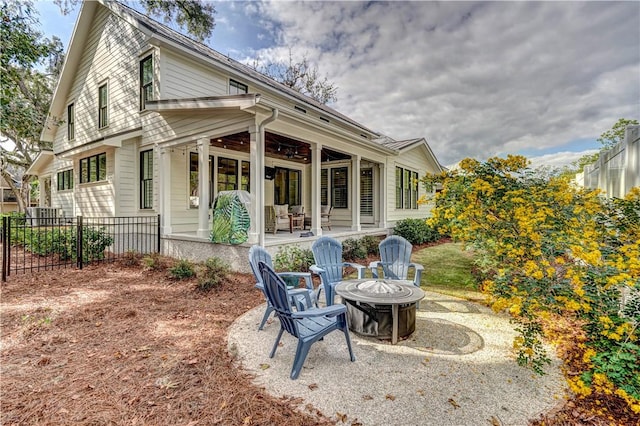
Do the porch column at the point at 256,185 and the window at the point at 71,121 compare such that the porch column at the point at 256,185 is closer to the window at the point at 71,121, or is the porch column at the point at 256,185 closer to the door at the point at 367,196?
the door at the point at 367,196

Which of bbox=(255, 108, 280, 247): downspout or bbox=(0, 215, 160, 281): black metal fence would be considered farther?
bbox=(0, 215, 160, 281): black metal fence

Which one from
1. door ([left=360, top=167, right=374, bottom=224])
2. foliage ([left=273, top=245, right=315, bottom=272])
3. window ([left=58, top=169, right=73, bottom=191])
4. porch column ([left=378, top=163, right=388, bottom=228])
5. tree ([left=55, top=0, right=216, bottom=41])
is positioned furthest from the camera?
window ([left=58, top=169, right=73, bottom=191])

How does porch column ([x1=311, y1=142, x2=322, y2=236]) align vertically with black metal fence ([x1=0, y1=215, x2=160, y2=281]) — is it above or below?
above

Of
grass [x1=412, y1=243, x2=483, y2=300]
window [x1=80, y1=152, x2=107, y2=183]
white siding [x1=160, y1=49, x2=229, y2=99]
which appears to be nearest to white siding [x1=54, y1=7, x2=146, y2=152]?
window [x1=80, y1=152, x2=107, y2=183]

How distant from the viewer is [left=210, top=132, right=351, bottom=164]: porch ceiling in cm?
881

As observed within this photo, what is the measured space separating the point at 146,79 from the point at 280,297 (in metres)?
9.78

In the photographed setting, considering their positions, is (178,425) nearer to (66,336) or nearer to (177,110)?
(66,336)

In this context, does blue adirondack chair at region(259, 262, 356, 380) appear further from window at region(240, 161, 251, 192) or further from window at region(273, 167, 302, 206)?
window at region(273, 167, 302, 206)

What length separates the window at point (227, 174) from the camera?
399 inches

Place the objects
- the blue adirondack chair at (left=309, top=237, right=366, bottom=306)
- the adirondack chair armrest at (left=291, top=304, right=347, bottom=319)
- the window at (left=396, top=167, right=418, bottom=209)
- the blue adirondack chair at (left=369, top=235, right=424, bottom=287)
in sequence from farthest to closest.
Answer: the window at (left=396, top=167, right=418, bottom=209)
the blue adirondack chair at (left=369, top=235, right=424, bottom=287)
the blue adirondack chair at (left=309, top=237, right=366, bottom=306)
the adirondack chair armrest at (left=291, top=304, right=347, bottom=319)

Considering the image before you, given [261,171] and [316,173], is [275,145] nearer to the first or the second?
[316,173]

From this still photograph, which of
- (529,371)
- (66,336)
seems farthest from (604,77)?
(66,336)

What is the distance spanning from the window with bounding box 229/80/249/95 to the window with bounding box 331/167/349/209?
4.65 metres

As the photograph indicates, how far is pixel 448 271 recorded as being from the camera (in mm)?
7574
